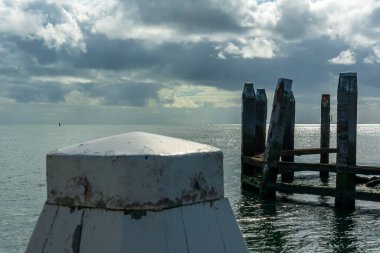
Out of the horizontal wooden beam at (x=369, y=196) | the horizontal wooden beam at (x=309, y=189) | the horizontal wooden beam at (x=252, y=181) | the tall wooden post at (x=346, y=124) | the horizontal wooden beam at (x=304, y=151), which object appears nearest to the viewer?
the tall wooden post at (x=346, y=124)

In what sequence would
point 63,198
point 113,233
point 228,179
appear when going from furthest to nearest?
point 228,179 → point 63,198 → point 113,233

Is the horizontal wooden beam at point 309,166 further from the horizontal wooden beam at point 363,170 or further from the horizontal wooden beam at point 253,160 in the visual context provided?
the horizontal wooden beam at point 253,160

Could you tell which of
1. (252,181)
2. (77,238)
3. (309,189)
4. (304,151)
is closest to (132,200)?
(77,238)

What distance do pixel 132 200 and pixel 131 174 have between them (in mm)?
72

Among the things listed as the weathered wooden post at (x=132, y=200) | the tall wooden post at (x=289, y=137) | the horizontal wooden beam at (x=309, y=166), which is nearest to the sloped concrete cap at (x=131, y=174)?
the weathered wooden post at (x=132, y=200)

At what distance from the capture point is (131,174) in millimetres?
1289

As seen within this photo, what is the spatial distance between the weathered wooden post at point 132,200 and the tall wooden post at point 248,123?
1568 centimetres

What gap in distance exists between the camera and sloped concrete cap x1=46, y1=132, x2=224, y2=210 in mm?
1288

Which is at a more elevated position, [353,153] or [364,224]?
[353,153]

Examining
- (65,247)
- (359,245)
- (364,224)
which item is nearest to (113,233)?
(65,247)

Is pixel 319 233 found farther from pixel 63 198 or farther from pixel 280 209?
pixel 63 198

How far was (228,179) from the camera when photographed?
26.1 metres

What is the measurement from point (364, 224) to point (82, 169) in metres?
12.8

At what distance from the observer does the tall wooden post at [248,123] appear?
55.8 ft
